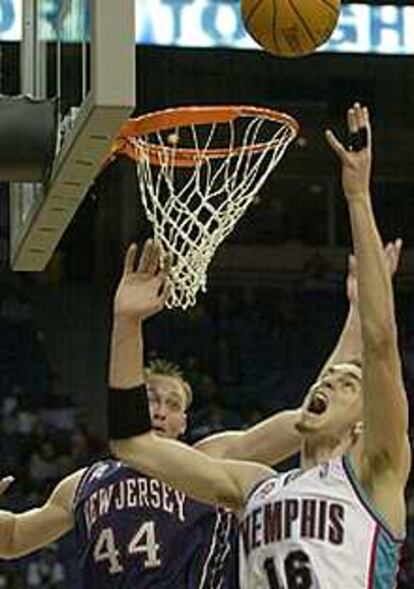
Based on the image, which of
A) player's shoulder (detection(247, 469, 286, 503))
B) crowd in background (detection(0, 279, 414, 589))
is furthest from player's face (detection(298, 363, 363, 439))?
crowd in background (detection(0, 279, 414, 589))

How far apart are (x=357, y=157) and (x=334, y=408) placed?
638mm

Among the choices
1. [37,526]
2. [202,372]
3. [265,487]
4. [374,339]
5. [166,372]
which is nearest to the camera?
[374,339]

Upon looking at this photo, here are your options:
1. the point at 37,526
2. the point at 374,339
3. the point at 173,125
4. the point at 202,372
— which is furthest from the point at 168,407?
the point at 202,372

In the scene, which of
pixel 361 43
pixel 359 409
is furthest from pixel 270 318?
pixel 359 409

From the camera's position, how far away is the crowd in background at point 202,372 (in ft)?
45.9

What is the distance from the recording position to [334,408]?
3.79 meters

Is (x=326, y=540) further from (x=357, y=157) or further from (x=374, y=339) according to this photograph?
A: (x=357, y=157)

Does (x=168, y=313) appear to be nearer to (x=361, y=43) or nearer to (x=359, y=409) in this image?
(x=361, y=43)

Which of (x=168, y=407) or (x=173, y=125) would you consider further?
(x=173, y=125)

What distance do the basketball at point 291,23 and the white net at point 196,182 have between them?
610mm

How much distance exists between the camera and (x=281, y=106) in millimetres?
15508

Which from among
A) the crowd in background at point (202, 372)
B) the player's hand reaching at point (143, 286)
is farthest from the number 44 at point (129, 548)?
the crowd in background at point (202, 372)

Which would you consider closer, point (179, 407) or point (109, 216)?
point (179, 407)

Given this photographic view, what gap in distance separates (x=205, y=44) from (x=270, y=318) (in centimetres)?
428
